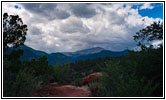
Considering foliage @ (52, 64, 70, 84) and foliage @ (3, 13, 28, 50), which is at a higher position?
foliage @ (3, 13, 28, 50)

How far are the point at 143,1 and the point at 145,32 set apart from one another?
412 inches

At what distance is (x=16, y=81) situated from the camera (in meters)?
10.8

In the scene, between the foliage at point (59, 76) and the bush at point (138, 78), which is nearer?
the bush at point (138, 78)

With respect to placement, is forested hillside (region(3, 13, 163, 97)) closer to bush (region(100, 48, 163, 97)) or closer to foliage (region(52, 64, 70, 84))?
bush (region(100, 48, 163, 97))

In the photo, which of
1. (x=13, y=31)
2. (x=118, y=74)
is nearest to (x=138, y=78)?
(x=118, y=74)

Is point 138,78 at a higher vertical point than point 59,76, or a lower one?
higher

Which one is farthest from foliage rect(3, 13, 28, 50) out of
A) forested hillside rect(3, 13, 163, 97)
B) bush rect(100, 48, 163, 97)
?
bush rect(100, 48, 163, 97)

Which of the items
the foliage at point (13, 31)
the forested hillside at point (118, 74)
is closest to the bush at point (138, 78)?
the forested hillside at point (118, 74)

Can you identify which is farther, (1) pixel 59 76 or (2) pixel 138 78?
(1) pixel 59 76

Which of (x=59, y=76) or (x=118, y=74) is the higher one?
(x=118, y=74)

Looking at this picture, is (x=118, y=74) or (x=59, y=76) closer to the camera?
(x=118, y=74)

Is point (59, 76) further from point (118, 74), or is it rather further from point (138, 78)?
point (138, 78)

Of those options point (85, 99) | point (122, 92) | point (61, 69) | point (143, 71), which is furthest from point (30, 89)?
point (61, 69)

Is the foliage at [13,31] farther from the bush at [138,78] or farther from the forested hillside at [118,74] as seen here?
the bush at [138,78]
